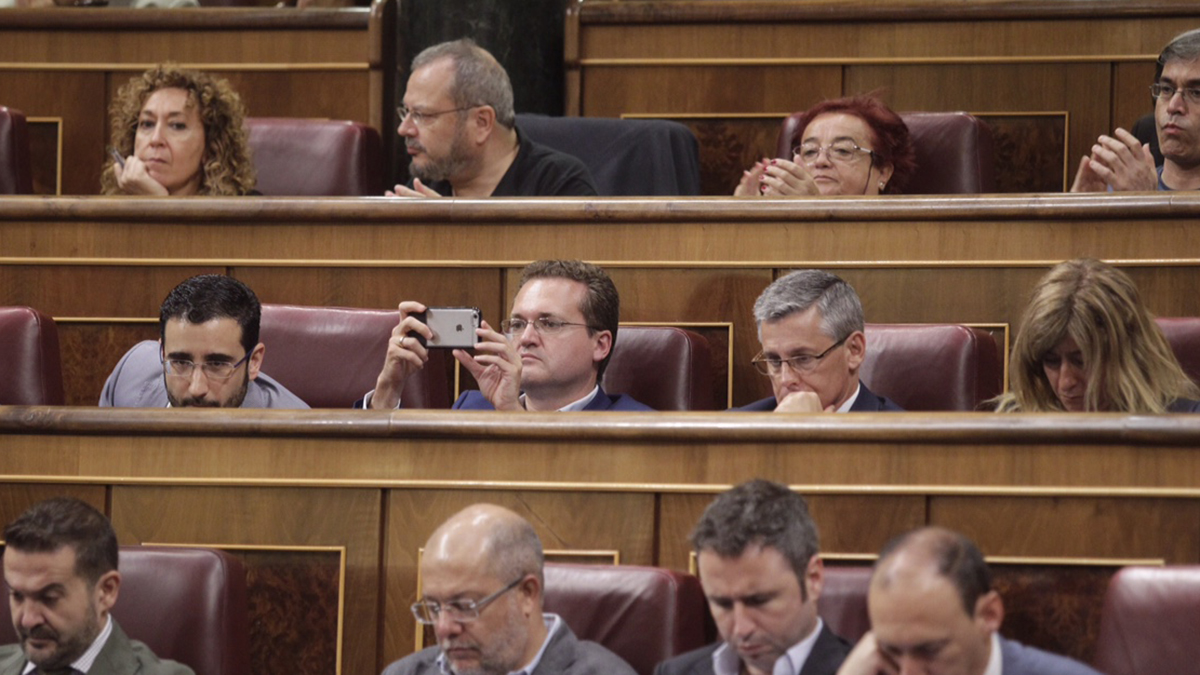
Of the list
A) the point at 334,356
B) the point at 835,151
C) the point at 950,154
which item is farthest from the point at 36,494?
the point at 950,154

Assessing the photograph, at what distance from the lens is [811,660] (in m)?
0.92

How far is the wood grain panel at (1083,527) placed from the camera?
40.4 inches

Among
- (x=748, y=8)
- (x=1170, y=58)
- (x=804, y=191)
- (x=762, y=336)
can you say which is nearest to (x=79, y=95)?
(x=748, y=8)

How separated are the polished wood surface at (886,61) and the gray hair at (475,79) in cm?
24

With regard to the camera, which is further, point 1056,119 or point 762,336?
point 1056,119

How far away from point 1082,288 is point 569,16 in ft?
3.08

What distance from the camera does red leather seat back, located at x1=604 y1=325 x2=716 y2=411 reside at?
1345 millimetres

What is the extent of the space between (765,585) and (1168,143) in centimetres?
81

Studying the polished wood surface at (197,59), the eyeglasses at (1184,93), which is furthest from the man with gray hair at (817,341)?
the polished wood surface at (197,59)

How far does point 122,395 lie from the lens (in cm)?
141

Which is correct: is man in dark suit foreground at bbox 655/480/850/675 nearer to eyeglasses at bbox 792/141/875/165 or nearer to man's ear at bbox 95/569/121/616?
man's ear at bbox 95/569/121/616

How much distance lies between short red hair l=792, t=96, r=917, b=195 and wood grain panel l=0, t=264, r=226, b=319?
60 centimetres

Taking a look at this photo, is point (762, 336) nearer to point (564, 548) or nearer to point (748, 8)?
point (564, 548)

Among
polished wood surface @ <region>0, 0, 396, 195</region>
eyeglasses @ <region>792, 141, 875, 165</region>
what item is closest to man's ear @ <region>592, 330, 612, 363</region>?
eyeglasses @ <region>792, 141, 875, 165</region>
